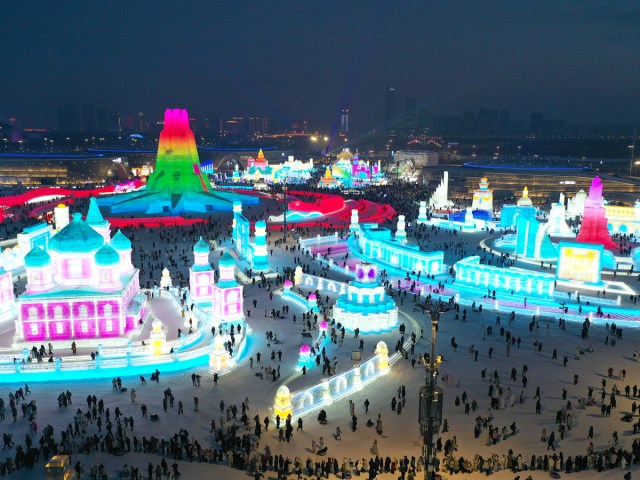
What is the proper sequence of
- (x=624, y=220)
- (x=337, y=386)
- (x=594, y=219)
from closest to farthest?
(x=337, y=386), (x=594, y=219), (x=624, y=220)

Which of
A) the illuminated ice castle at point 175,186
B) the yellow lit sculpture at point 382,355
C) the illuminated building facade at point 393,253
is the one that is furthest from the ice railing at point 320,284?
the illuminated ice castle at point 175,186

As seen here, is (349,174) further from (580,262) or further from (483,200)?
(580,262)

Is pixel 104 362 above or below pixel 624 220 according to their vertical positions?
below

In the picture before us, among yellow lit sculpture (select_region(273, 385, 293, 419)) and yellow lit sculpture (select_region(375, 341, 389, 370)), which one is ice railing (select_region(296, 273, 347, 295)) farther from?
yellow lit sculpture (select_region(273, 385, 293, 419))

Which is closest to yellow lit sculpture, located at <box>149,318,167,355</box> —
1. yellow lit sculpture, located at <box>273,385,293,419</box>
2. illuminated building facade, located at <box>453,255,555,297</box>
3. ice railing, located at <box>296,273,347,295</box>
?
yellow lit sculpture, located at <box>273,385,293,419</box>

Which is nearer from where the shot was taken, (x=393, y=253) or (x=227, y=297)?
(x=227, y=297)

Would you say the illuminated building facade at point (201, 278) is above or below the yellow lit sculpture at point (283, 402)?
above

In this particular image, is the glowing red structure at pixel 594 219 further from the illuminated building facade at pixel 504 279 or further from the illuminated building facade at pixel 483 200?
the illuminated building facade at pixel 483 200

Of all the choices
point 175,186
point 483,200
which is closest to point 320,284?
point 175,186
